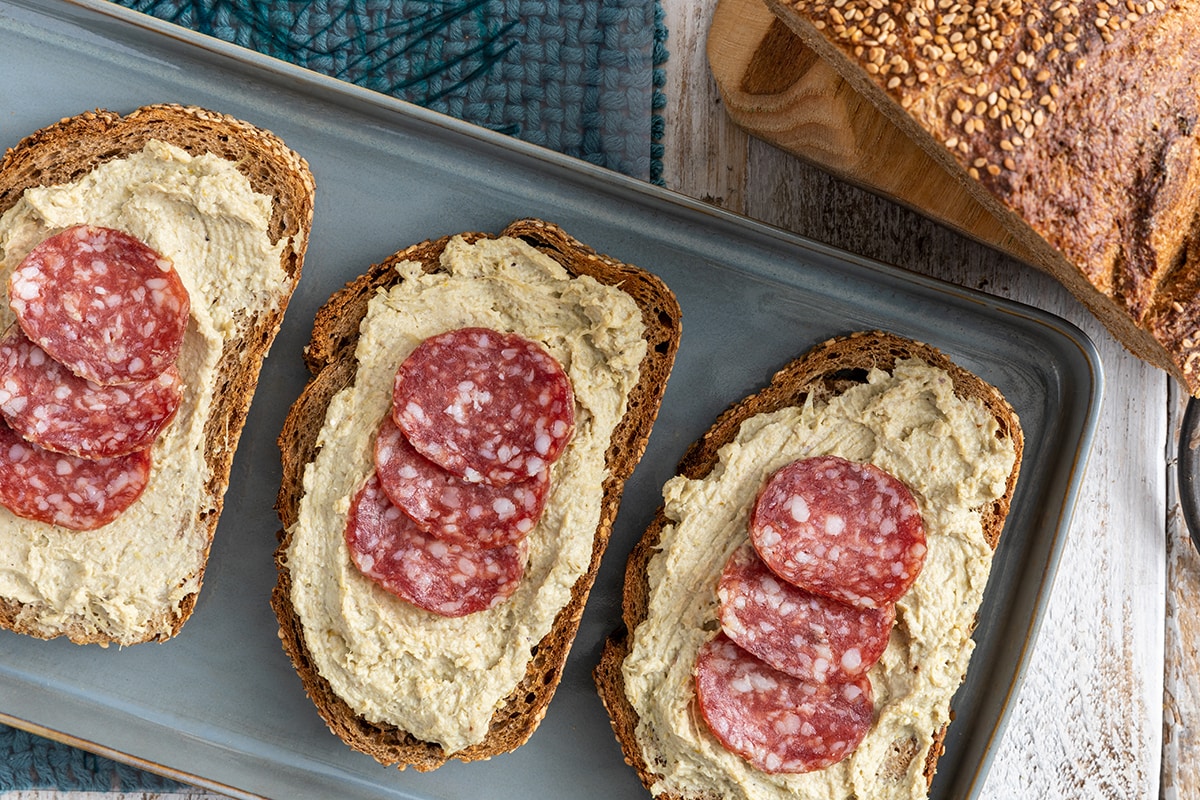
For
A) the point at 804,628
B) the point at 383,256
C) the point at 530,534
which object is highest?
the point at 383,256

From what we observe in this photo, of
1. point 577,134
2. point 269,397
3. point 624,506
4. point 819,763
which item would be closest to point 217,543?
point 269,397

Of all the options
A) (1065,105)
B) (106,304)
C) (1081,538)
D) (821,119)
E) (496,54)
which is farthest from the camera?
(1081,538)

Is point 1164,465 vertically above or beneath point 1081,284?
beneath

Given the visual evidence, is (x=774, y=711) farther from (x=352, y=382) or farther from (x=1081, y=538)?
(x=352, y=382)

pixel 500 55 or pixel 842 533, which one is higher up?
pixel 500 55

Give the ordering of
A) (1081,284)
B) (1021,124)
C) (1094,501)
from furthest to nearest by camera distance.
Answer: (1094,501) < (1081,284) < (1021,124)

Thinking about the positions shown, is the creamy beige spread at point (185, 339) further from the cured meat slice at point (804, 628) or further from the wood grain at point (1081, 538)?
the cured meat slice at point (804, 628)

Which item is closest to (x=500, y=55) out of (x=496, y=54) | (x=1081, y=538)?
(x=496, y=54)

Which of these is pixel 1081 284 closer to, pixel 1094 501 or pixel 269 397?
pixel 1094 501
